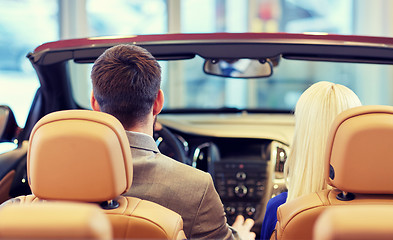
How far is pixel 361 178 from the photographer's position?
1577 mm

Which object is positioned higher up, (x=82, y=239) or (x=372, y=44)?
(x=372, y=44)

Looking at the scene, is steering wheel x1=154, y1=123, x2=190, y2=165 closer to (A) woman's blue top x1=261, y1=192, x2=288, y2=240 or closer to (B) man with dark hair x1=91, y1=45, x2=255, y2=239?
(A) woman's blue top x1=261, y1=192, x2=288, y2=240

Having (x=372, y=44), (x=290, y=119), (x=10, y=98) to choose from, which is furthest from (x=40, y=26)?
(x=372, y=44)

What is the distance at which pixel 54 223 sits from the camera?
911 mm

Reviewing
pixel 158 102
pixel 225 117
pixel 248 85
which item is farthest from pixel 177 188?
pixel 248 85

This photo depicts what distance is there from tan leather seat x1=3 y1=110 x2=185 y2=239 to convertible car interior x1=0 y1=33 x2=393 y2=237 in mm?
12

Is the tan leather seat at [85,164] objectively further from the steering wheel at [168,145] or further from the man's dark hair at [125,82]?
the steering wheel at [168,145]

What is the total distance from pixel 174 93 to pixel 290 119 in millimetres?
5066

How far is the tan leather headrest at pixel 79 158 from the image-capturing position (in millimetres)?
1473

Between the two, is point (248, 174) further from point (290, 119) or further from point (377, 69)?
point (377, 69)

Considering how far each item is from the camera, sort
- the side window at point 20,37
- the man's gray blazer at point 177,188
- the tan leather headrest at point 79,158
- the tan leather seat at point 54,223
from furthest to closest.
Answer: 1. the side window at point 20,37
2. the man's gray blazer at point 177,188
3. the tan leather headrest at point 79,158
4. the tan leather seat at point 54,223

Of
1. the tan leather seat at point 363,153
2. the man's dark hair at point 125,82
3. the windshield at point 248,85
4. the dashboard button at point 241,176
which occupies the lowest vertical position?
the windshield at point 248,85

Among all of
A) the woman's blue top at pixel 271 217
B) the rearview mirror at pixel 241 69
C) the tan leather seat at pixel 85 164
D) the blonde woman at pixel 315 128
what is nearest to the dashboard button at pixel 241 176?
the rearview mirror at pixel 241 69

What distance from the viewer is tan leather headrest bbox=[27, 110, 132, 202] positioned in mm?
1473
